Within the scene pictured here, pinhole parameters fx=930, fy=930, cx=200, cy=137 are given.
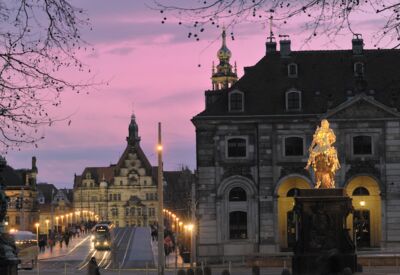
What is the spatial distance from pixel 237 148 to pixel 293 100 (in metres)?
5.38

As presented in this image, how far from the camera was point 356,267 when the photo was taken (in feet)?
123

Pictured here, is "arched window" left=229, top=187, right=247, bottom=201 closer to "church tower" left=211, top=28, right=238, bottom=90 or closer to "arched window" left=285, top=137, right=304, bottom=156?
"arched window" left=285, top=137, right=304, bottom=156

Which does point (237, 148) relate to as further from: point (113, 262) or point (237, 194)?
point (113, 262)

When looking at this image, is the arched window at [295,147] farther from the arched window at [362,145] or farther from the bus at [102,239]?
the bus at [102,239]

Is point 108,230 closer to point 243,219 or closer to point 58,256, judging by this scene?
point 58,256

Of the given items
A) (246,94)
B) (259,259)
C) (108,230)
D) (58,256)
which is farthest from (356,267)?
(108,230)

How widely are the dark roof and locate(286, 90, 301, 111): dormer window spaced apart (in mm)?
404

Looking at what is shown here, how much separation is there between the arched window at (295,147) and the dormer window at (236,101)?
4179mm

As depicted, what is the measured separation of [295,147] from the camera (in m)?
67.1

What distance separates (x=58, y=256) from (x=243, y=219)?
19718 mm

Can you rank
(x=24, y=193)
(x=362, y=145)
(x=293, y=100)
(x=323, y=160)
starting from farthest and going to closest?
1. (x=24, y=193)
2. (x=293, y=100)
3. (x=362, y=145)
4. (x=323, y=160)

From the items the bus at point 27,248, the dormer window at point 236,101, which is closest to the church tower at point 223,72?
the dormer window at point 236,101

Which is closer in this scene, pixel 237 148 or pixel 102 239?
pixel 237 148

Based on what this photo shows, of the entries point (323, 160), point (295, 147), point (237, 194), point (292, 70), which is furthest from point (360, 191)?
point (323, 160)
